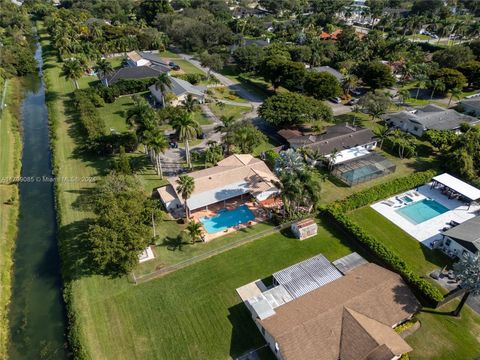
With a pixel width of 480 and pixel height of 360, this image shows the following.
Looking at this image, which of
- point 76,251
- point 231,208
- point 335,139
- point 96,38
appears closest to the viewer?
point 76,251

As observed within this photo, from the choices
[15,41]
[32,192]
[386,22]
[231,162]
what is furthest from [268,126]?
[386,22]

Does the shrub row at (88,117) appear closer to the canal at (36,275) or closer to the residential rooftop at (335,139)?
the canal at (36,275)

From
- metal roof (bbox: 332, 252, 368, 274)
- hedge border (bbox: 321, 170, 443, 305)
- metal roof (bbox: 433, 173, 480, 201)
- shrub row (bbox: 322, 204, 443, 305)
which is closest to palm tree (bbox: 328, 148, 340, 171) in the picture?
hedge border (bbox: 321, 170, 443, 305)

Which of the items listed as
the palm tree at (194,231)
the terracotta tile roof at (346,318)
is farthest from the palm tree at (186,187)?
the terracotta tile roof at (346,318)

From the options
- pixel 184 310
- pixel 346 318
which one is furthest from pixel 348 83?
pixel 184 310

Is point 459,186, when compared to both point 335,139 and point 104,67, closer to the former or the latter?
point 335,139

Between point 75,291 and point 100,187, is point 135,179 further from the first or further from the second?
point 75,291
